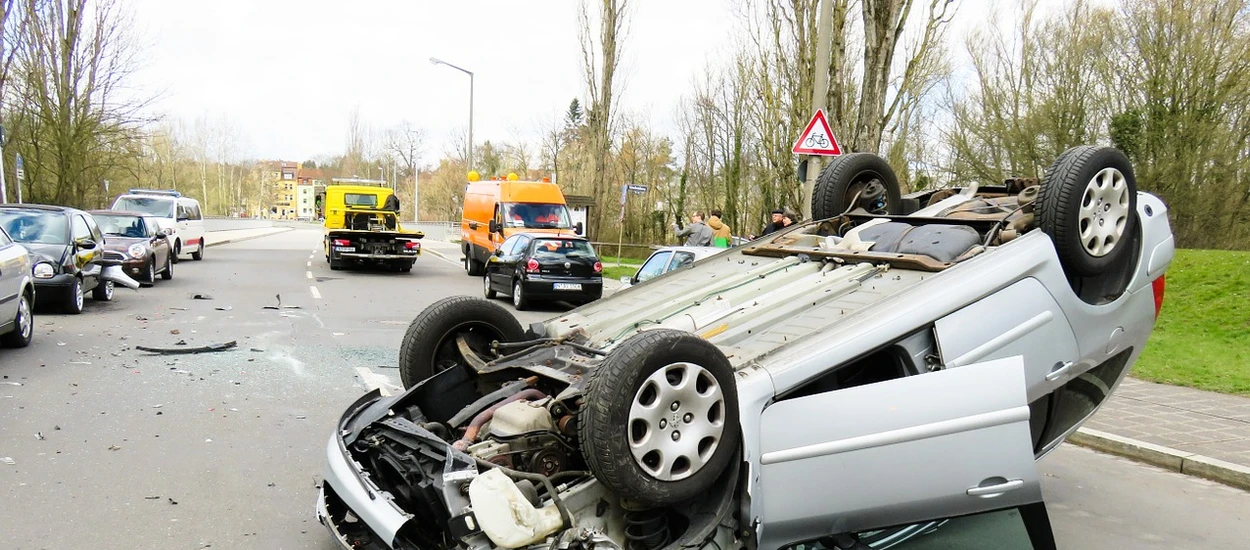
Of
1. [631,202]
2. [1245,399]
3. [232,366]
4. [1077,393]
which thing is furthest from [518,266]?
[631,202]

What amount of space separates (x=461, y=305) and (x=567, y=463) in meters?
1.43

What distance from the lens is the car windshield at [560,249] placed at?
1563cm

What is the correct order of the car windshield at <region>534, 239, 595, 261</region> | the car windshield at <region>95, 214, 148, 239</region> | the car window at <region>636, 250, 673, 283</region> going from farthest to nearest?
the car windshield at <region>95, 214, 148, 239</region> < the car windshield at <region>534, 239, 595, 261</region> < the car window at <region>636, 250, 673, 283</region>

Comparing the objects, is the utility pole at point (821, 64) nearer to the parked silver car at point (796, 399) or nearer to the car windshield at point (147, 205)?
the parked silver car at point (796, 399)

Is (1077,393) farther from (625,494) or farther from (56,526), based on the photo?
Answer: (56,526)

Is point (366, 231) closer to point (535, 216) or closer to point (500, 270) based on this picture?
point (535, 216)

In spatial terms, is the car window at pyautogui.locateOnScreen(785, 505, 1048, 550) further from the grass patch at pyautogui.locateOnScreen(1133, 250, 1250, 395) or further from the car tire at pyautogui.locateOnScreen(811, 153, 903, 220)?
the grass patch at pyautogui.locateOnScreen(1133, 250, 1250, 395)

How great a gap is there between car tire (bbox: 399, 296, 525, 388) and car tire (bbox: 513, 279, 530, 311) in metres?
10.7

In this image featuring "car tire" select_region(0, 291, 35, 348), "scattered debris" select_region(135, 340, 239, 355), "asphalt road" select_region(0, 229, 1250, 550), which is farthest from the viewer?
"scattered debris" select_region(135, 340, 239, 355)

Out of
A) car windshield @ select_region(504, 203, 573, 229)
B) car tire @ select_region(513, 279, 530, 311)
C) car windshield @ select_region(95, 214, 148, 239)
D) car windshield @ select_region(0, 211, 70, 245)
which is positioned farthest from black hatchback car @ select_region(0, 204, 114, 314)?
car windshield @ select_region(504, 203, 573, 229)

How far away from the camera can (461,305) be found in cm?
472

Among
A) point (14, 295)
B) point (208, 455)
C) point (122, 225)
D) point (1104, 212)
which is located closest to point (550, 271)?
point (14, 295)

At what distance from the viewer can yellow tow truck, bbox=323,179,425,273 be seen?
2217 centimetres

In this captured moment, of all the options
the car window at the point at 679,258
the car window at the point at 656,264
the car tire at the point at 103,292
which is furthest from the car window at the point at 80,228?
the car window at the point at 679,258
